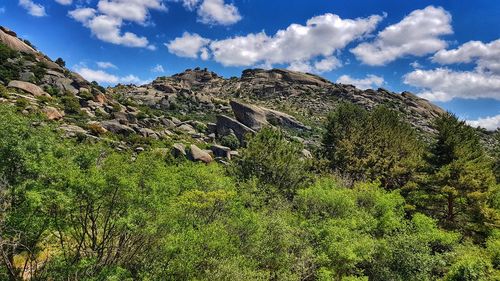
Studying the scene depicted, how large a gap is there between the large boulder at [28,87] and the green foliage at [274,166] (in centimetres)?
4863

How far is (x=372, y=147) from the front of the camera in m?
63.7

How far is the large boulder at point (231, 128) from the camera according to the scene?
278 feet

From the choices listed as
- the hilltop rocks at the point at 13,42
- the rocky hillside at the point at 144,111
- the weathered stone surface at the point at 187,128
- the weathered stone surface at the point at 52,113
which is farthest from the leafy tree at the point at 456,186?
the hilltop rocks at the point at 13,42

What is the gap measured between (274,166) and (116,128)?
36725mm

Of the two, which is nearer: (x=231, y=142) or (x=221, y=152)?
(x=221, y=152)

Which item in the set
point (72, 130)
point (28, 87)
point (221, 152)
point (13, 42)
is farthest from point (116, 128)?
point (13, 42)

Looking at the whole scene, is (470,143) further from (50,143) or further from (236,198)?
(50,143)

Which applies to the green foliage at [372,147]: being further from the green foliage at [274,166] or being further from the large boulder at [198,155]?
the large boulder at [198,155]

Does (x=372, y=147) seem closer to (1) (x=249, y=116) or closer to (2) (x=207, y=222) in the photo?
(1) (x=249, y=116)

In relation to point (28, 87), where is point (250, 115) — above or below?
above

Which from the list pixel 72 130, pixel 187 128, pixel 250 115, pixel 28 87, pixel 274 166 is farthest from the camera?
pixel 187 128

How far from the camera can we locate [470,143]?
53.4 meters

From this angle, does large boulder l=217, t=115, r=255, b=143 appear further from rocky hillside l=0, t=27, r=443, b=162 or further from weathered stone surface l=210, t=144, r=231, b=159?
weathered stone surface l=210, t=144, r=231, b=159

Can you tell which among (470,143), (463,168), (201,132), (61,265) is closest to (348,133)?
(470,143)
